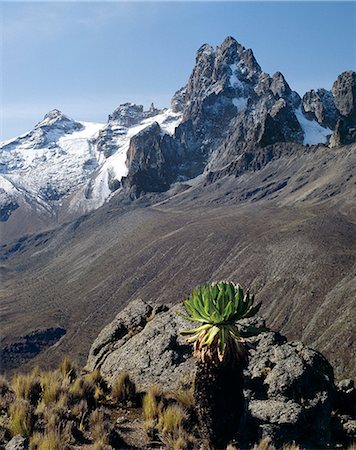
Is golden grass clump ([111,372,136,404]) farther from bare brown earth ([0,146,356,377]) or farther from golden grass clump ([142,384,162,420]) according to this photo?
bare brown earth ([0,146,356,377])

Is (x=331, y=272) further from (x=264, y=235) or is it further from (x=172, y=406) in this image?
(x=172, y=406)

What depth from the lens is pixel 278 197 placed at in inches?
5984

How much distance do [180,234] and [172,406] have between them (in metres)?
115

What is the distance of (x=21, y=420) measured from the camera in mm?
9695

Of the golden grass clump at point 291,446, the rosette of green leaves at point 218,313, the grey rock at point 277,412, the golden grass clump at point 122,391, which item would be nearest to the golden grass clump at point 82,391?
the golden grass clump at point 122,391

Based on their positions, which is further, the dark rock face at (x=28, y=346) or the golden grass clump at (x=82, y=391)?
the dark rock face at (x=28, y=346)

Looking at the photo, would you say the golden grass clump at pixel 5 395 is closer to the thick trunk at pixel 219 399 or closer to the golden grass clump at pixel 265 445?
the thick trunk at pixel 219 399

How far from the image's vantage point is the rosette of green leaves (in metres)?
9.52

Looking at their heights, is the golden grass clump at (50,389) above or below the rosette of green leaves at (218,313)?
below

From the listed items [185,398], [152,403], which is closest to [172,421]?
[152,403]

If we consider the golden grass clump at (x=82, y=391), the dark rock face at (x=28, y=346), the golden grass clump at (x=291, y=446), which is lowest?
the dark rock face at (x=28, y=346)

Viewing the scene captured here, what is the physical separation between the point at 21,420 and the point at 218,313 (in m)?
4.33

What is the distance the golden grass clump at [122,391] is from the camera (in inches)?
485

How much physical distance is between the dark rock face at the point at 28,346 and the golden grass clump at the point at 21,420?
282ft
